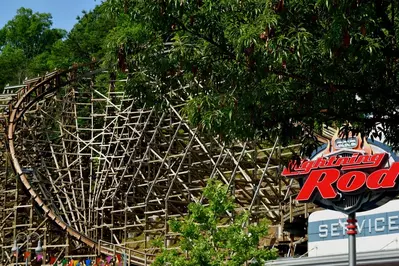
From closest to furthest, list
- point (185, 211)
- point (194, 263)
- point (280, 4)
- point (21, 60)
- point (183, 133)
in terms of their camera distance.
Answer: point (280, 4), point (194, 263), point (185, 211), point (183, 133), point (21, 60)

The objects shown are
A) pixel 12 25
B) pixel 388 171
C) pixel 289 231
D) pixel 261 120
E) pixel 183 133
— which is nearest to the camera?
pixel 261 120

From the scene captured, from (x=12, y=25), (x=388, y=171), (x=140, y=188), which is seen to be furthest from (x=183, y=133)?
(x=12, y=25)

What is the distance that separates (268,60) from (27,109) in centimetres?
2906

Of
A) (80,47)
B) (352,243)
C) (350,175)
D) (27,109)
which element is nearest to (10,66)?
(80,47)

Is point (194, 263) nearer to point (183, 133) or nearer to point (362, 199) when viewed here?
point (362, 199)

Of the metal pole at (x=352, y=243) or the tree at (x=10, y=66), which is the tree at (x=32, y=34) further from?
Answer: the metal pole at (x=352, y=243)

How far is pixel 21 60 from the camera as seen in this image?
222 feet

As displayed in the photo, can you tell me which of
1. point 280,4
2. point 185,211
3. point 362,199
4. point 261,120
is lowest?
point 261,120

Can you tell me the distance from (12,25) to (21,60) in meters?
8.12

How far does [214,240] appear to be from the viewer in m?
23.6

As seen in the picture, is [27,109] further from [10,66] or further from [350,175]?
[10,66]

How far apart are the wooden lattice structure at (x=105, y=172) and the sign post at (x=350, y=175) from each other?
17.6 feet

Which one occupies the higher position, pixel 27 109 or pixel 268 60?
pixel 27 109

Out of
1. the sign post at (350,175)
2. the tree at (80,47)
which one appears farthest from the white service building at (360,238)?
the tree at (80,47)
